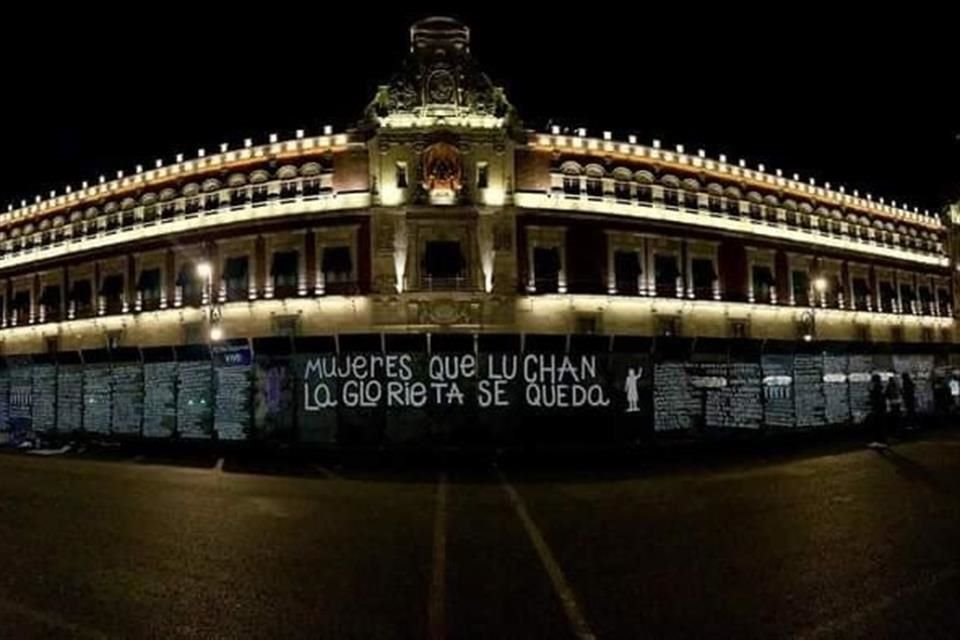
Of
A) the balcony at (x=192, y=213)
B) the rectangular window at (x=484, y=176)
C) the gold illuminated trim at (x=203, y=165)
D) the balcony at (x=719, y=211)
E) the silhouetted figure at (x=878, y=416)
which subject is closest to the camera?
the silhouetted figure at (x=878, y=416)

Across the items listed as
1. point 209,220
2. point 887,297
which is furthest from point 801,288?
point 209,220

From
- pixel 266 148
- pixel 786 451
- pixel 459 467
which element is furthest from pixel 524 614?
pixel 266 148

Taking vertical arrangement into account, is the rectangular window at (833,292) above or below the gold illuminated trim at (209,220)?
below

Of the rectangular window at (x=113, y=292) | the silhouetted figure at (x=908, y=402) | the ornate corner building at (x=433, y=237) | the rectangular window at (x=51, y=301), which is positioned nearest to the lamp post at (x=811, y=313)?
the ornate corner building at (x=433, y=237)

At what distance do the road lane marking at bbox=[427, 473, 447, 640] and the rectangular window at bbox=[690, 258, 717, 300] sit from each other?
104 ft

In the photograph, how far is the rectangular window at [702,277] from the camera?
40.3 metres

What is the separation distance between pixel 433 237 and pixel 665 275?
43.5 feet

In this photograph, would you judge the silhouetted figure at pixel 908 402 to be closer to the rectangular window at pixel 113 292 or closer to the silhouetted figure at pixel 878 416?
the silhouetted figure at pixel 878 416

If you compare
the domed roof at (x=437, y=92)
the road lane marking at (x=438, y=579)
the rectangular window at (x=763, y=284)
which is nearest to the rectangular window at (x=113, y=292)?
the domed roof at (x=437, y=92)

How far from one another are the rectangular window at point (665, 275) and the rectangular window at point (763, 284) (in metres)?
6.08

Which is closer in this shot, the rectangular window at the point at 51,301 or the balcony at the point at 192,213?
the balcony at the point at 192,213

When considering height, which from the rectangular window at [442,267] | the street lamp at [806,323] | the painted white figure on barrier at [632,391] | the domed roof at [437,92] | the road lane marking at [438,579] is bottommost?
the road lane marking at [438,579]

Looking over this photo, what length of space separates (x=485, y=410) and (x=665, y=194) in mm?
25559

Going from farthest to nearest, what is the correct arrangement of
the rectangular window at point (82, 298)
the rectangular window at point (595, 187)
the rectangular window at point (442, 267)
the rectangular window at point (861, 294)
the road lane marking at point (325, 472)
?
the rectangular window at point (861, 294), the rectangular window at point (82, 298), the rectangular window at point (595, 187), the rectangular window at point (442, 267), the road lane marking at point (325, 472)
